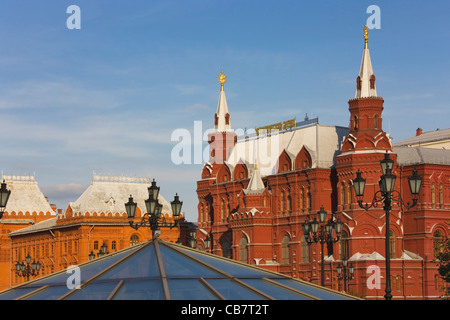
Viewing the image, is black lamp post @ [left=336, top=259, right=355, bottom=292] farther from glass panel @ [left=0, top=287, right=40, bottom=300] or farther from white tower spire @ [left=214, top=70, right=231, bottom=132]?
glass panel @ [left=0, top=287, right=40, bottom=300]

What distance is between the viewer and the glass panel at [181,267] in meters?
13.9

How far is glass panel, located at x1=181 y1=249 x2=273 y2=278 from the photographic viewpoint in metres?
14.6

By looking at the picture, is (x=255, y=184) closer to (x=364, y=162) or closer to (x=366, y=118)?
(x=364, y=162)

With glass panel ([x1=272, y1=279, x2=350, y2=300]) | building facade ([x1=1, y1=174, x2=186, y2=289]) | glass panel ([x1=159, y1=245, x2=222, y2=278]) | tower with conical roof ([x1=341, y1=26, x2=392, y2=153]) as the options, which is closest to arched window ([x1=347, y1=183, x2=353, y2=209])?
tower with conical roof ([x1=341, y1=26, x2=392, y2=153])

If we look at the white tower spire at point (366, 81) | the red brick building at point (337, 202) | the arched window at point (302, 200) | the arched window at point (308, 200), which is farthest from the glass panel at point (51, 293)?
the arched window at point (302, 200)

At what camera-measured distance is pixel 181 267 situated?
14.2 metres

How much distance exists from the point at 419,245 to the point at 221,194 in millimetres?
25395

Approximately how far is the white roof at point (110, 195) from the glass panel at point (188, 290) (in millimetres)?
87086

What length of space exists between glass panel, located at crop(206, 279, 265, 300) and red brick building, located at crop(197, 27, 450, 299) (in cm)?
5584

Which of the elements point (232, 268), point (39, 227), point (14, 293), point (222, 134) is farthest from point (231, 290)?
point (39, 227)

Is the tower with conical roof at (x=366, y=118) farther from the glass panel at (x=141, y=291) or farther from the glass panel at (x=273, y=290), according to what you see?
the glass panel at (x=141, y=291)
